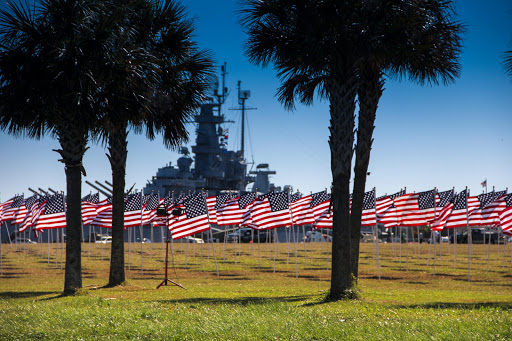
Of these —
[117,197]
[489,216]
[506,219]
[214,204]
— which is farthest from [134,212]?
[506,219]

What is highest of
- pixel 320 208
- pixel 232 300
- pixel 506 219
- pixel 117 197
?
pixel 117 197

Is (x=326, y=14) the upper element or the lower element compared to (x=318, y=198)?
upper

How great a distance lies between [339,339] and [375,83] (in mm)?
10091

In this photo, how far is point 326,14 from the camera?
14.8m

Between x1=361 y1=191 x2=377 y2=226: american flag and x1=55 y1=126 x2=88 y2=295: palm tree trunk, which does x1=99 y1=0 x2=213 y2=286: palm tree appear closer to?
x1=55 y1=126 x2=88 y2=295: palm tree trunk

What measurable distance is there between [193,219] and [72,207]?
8289 mm

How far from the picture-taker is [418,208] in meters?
27.7

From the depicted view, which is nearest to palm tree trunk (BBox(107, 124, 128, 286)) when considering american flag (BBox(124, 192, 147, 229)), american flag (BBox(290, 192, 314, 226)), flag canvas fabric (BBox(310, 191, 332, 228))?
american flag (BBox(124, 192, 147, 229))

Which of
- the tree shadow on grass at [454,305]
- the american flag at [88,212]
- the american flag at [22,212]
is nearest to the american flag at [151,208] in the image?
the american flag at [88,212]

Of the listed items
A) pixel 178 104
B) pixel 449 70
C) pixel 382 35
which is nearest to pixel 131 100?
pixel 178 104

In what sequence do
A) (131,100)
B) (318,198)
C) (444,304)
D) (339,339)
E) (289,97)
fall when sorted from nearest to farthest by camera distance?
(339,339) < (444,304) < (131,100) < (289,97) < (318,198)

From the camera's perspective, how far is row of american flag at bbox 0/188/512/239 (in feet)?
78.9

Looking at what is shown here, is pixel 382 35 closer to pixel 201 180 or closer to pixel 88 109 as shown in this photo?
pixel 88 109

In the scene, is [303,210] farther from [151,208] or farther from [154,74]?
[154,74]
